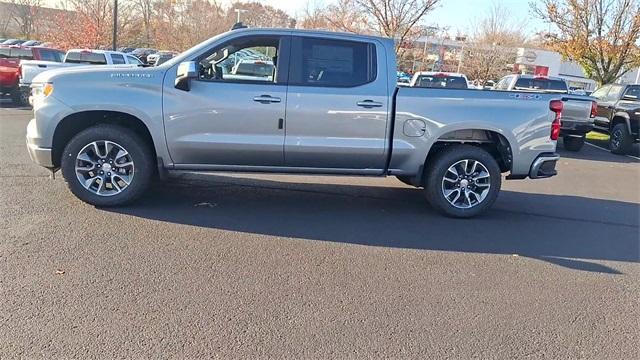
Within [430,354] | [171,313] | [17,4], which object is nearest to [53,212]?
[171,313]

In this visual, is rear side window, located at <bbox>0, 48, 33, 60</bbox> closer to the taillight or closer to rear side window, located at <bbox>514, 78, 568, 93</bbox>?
rear side window, located at <bbox>514, 78, 568, 93</bbox>

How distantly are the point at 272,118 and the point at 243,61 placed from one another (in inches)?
30.3

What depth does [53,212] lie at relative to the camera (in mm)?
4938

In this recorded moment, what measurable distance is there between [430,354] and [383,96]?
10.1 feet

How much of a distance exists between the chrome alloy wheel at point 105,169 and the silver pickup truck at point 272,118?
1 centimetres

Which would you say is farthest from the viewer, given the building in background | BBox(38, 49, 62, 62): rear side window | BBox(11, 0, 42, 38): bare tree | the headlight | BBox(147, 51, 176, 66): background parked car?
BBox(11, 0, 42, 38): bare tree

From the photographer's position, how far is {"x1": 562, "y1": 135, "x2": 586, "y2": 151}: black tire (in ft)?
39.8

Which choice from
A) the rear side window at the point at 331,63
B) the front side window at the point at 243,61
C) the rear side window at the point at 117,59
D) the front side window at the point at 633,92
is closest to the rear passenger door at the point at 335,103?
the rear side window at the point at 331,63

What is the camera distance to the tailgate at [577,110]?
1145cm

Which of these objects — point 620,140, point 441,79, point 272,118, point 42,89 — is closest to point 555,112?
point 272,118

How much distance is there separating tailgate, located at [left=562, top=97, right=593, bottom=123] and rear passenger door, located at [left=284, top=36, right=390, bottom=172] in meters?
7.96

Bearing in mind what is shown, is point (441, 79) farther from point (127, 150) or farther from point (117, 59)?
point (127, 150)

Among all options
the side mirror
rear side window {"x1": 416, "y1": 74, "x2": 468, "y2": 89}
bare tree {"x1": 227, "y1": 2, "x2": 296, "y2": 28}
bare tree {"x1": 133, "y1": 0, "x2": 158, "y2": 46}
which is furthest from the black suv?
bare tree {"x1": 133, "y1": 0, "x2": 158, "y2": 46}

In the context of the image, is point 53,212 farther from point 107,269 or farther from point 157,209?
point 107,269
